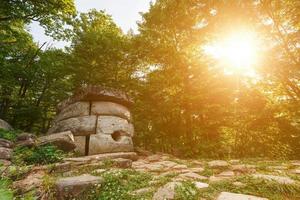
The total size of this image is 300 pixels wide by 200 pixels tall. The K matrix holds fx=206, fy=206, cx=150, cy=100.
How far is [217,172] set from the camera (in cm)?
493

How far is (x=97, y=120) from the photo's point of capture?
8.05m

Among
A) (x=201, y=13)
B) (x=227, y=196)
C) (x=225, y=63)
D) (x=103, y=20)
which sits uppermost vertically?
(x=103, y=20)

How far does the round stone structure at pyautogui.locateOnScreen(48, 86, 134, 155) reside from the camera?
24.9 ft

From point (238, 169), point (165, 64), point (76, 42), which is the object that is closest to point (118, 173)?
point (238, 169)

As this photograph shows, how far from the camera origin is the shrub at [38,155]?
525 cm

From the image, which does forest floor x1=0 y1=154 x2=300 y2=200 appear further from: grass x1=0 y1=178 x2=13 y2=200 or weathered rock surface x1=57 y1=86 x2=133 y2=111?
weathered rock surface x1=57 y1=86 x2=133 y2=111

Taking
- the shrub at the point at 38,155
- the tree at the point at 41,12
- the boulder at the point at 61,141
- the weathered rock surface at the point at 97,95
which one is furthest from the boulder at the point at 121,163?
the tree at the point at 41,12

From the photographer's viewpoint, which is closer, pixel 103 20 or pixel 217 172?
pixel 217 172

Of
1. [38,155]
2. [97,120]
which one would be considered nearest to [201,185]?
[38,155]

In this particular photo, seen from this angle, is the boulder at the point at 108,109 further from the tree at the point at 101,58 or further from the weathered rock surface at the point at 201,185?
the weathered rock surface at the point at 201,185

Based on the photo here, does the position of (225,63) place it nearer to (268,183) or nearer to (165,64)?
(165,64)

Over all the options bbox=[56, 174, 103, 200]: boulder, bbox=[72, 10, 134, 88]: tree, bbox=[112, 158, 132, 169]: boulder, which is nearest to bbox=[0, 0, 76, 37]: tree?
bbox=[72, 10, 134, 88]: tree

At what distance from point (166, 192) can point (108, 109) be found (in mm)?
5713

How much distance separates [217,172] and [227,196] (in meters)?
1.95
